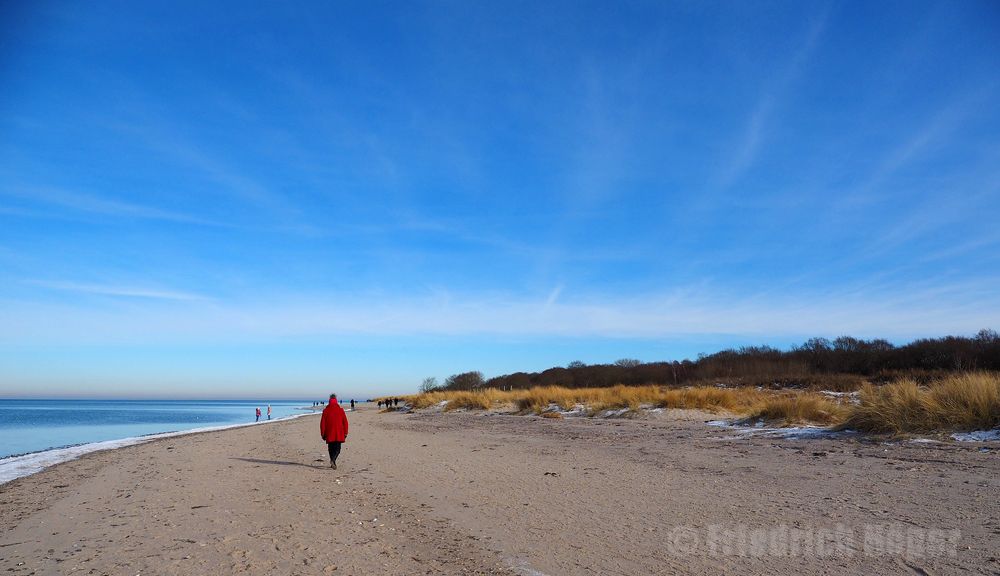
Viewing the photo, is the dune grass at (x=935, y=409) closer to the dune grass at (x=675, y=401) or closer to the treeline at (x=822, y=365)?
the dune grass at (x=675, y=401)

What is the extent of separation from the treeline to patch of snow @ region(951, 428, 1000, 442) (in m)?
18.9

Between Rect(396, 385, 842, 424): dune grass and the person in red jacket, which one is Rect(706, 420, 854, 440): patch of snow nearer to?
Rect(396, 385, 842, 424): dune grass

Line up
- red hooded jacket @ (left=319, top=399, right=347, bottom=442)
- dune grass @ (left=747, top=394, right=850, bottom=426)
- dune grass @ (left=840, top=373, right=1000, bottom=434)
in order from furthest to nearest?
1. dune grass @ (left=747, top=394, right=850, bottom=426)
2. red hooded jacket @ (left=319, top=399, right=347, bottom=442)
3. dune grass @ (left=840, top=373, right=1000, bottom=434)

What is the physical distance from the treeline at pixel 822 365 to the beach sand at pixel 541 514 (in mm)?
22971

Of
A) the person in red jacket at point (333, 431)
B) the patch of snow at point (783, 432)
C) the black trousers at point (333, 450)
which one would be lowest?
the patch of snow at point (783, 432)

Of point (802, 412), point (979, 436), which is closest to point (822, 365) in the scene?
point (802, 412)

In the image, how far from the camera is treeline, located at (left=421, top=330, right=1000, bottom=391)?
101 ft

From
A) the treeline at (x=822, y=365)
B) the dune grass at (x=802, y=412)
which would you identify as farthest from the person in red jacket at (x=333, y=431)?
the treeline at (x=822, y=365)

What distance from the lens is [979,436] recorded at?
10781 millimetres

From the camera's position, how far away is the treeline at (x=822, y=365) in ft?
101

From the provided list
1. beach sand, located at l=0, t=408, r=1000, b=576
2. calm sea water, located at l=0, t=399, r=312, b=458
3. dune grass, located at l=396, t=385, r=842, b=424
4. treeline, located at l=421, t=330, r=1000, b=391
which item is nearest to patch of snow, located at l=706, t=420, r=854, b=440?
beach sand, located at l=0, t=408, r=1000, b=576

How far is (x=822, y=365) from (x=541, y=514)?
39163mm

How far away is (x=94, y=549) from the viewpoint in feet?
20.8

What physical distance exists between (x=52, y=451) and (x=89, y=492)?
1223 centimetres
